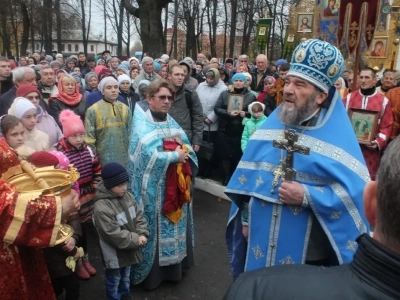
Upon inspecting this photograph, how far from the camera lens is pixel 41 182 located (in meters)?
2.02

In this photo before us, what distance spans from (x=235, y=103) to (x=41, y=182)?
4.52 meters

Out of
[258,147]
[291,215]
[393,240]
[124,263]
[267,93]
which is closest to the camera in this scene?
[393,240]

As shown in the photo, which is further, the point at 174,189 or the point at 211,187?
the point at 211,187

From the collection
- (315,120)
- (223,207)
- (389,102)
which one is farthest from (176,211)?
(389,102)

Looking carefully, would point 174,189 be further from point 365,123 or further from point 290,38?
point 290,38

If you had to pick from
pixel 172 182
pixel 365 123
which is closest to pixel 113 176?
pixel 172 182

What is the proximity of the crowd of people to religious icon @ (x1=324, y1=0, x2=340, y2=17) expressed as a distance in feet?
22.6

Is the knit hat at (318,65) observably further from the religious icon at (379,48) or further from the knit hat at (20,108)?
the religious icon at (379,48)

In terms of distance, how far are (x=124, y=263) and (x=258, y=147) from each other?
4.94 ft

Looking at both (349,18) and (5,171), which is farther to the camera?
(349,18)

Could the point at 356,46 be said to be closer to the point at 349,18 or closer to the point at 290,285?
the point at 349,18

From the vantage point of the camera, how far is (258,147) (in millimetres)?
2557

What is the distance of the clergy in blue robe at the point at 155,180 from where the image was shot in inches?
138

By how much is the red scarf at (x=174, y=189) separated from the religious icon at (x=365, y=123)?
2815mm
